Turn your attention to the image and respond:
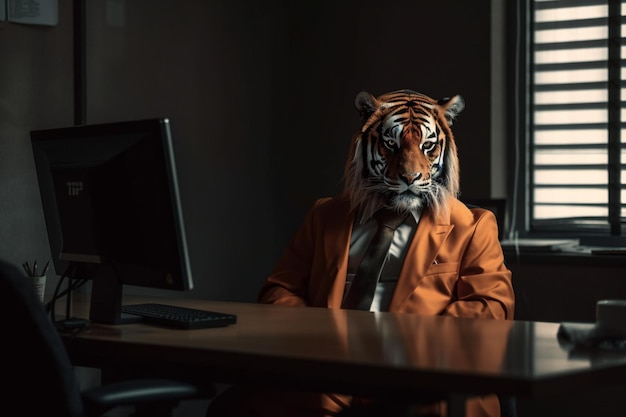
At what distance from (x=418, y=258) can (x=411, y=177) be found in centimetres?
22

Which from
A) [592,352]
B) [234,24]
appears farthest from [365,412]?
[234,24]

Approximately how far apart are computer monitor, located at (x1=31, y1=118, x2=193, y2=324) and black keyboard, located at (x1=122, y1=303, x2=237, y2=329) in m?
0.06

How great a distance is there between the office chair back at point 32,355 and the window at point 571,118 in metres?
2.62

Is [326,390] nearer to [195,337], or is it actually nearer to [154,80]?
[195,337]

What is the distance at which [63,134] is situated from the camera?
2.31m

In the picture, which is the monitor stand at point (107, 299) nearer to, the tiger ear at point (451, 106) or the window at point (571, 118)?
the tiger ear at point (451, 106)

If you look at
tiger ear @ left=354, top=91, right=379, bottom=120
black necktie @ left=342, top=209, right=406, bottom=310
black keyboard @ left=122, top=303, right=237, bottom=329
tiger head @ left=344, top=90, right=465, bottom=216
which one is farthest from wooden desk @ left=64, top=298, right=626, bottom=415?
tiger ear @ left=354, top=91, right=379, bottom=120

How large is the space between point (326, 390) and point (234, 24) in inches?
98.9

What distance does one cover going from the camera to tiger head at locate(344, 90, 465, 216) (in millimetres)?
2570

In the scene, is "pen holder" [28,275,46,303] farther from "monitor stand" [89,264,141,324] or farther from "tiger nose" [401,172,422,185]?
"tiger nose" [401,172,422,185]

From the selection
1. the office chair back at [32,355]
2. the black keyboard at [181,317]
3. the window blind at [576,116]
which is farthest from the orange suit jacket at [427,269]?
the window blind at [576,116]

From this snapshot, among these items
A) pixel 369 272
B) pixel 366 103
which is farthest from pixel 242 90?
pixel 369 272

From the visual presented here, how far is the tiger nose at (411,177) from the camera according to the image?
255 centimetres

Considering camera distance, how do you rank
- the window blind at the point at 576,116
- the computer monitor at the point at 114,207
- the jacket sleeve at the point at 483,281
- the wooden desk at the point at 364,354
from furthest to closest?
the window blind at the point at 576,116
the jacket sleeve at the point at 483,281
the computer monitor at the point at 114,207
the wooden desk at the point at 364,354
